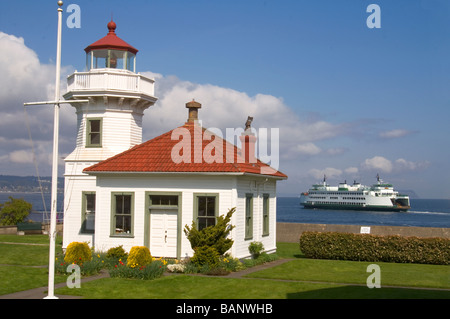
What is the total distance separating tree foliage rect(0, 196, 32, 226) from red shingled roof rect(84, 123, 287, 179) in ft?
64.6

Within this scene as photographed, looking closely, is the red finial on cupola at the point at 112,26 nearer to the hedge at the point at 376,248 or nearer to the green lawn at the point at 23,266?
the green lawn at the point at 23,266

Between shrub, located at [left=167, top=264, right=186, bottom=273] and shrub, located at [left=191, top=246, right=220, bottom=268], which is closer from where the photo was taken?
shrub, located at [left=167, top=264, right=186, bottom=273]

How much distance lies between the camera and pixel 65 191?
2427 centimetres

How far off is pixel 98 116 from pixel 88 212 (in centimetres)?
439

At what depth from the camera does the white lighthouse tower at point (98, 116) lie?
77.9ft

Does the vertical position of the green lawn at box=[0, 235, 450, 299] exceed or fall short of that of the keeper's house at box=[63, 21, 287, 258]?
it falls short

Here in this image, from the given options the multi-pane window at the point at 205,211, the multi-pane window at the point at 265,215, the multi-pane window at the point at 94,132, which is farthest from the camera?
the multi-pane window at the point at 94,132

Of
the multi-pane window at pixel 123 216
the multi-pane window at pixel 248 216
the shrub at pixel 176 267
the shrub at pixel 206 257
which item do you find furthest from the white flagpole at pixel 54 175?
the multi-pane window at pixel 248 216

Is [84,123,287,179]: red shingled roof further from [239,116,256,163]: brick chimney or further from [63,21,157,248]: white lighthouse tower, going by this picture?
[63,21,157,248]: white lighthouse tower

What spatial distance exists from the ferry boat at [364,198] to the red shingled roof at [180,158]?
142621 mm

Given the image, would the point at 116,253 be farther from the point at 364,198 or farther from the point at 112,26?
the point at 364,198

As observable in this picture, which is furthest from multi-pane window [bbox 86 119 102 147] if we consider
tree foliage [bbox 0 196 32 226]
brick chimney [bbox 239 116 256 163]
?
tree foliage [bbox 0 196 32 226]

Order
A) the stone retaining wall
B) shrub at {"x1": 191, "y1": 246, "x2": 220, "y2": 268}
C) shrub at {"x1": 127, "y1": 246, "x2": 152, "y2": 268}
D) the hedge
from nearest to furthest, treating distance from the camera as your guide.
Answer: shrub at {"x1": 127, "y1": 246, "x2": 152, "y2": 268}, shrub at {"x1": 191, "y1": 246, "x2": 220, "y2": 268}, the hedge, the stone retaining wall

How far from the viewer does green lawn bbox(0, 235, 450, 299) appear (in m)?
14.3
